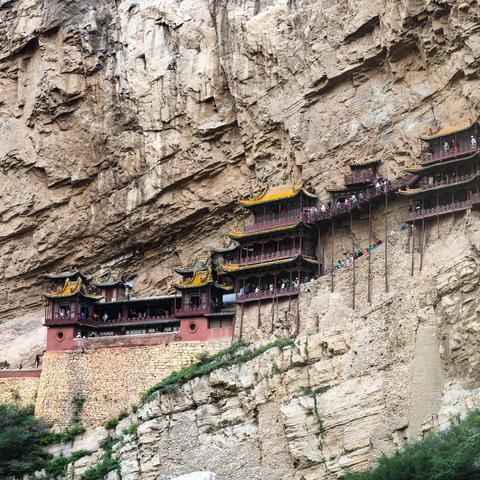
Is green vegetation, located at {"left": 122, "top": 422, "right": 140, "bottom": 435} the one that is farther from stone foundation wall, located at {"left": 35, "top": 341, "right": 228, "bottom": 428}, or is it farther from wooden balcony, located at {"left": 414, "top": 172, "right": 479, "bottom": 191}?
wooden balcony, located at {"left": 414, "top": 172, "right": 479, "bottom": 191}

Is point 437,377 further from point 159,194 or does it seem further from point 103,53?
point 103,53

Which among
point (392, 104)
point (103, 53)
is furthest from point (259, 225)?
point (103, 53)

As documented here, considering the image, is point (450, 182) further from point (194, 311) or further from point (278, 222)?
point (194, 311)

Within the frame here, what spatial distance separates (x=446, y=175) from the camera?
1709 inches

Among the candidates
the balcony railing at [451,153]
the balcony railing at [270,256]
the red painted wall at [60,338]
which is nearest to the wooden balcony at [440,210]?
the balcony railing at [451,153]

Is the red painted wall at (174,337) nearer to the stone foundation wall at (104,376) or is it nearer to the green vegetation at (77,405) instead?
the stone foundation wall at (104,376)

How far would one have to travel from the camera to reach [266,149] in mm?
51344

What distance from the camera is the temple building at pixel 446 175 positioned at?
41.9 m

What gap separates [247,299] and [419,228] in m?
8.35

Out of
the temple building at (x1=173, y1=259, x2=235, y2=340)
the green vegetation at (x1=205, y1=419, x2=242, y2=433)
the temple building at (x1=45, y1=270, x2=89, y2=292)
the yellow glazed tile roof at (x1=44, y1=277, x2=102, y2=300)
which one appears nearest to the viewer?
the green vegetation at (x1=205, y1=419, x2=242, y2=433)

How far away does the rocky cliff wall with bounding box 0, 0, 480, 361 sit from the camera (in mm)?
46812

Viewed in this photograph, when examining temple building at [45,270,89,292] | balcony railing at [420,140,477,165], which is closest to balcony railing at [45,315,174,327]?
temple building at [45,270,89,292]

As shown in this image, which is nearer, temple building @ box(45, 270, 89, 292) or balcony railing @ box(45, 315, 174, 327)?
balcony railing @ box(45, 315, 174, 327)

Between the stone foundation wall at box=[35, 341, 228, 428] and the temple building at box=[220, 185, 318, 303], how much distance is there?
3.24 m
